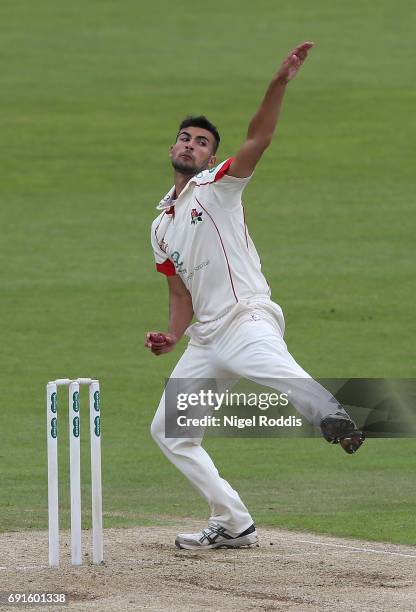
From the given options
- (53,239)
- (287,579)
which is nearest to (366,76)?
(53,239)

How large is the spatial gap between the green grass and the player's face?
2.63 metres


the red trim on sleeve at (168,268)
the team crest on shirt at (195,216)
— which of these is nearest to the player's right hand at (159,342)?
the red trim on sleeve at (168,268)

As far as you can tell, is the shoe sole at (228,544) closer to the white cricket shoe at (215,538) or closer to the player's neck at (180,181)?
the white cricket shoe at (215,538)

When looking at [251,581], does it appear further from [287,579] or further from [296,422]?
[296,422]

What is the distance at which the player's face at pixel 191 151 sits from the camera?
8.88 m

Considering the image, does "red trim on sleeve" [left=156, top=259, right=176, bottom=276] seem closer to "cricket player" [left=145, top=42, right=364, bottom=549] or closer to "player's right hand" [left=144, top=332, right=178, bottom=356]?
"cricket player" [left=145, top=42, right=364, bottom=549]

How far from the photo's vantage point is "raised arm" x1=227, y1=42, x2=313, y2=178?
7.77 m

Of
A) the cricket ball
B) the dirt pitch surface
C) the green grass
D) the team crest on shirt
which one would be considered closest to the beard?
the team crest on shirt

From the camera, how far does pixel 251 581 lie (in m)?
8.02

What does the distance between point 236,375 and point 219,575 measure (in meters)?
1.20

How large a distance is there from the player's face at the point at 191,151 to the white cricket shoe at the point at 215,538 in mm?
2170

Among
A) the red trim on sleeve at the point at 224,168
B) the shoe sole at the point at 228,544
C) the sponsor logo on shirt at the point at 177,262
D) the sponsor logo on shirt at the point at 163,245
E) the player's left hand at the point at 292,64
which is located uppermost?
the player's left hand at the point at 292,64

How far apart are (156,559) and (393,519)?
7.26 ft

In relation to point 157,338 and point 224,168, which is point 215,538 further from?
point 224,168
